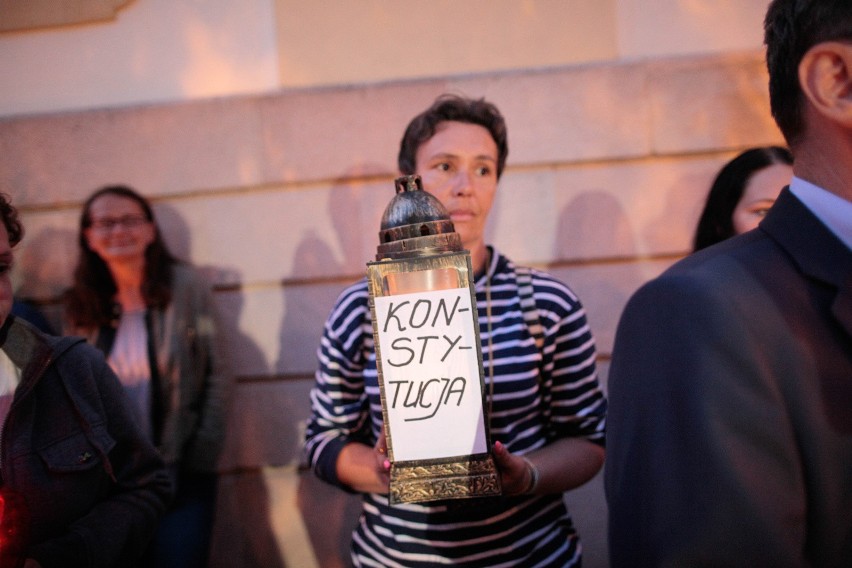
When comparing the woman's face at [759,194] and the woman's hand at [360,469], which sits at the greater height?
the woman's face at [759,194]

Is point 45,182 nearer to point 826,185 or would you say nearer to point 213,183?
point 213,183

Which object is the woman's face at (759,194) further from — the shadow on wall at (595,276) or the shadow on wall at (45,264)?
the shadow on wall at (45,264)

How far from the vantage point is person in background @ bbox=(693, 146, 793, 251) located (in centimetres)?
218

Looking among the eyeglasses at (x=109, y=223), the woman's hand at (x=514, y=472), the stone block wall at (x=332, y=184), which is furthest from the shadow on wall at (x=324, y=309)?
the woman's hand at (x=514, y=472)

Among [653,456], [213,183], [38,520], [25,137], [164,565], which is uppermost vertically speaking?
[25,137]

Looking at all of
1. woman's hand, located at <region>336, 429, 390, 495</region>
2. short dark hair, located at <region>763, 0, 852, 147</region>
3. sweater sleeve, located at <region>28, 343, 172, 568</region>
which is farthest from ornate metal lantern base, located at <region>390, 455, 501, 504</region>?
short dark hair, located at <region>763, 0, 852, 147</region>

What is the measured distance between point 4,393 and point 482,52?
2726mm

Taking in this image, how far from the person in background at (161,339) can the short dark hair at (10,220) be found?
130cm

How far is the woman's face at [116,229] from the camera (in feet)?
9.40

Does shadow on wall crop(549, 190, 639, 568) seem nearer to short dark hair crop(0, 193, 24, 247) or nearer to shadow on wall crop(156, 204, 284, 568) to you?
shadow on wall crop(156, 204, 284, 568)

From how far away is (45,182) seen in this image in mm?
3428

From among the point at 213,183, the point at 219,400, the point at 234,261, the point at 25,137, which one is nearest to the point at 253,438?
the point at 219,400

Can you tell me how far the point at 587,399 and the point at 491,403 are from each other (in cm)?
31

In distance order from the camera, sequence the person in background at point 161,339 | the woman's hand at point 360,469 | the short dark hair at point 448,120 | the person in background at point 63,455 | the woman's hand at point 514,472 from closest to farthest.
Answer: the person in background at point 63,455, the woman's hand at point 514,472, the woman's hand at point 360,469, the short dark hair at point 448,120, the person in background at point 161,339
